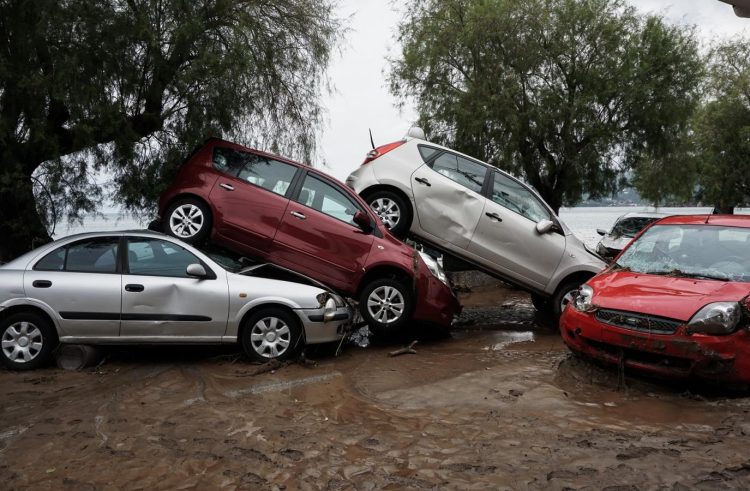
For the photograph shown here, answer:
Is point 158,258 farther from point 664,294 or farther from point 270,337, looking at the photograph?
point 664,294

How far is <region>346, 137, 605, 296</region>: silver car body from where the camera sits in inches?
295

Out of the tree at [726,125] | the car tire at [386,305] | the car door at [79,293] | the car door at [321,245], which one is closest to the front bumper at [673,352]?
the car tire at [386,305]

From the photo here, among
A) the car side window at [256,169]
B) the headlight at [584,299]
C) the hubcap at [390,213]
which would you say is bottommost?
the headlight at [584,299]

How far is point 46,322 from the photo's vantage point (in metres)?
5.82

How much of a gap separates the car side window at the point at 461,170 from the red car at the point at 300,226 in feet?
4.04

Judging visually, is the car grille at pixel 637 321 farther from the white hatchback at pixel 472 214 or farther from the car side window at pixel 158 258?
the car side window at pixel 158 258

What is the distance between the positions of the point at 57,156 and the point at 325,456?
648cm

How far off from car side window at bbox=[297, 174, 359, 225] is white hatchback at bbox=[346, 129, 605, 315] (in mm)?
615

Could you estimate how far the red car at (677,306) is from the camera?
4.53m

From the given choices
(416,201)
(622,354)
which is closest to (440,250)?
(416,201)

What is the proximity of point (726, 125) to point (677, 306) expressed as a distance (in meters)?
20.0

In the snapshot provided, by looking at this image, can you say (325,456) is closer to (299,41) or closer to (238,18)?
(238,18)

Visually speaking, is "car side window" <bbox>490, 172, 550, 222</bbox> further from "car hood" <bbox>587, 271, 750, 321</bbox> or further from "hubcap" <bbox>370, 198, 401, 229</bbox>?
"car hood" <bbox>587, 271, 750, 321</bbox>

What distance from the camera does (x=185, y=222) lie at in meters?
6.71
